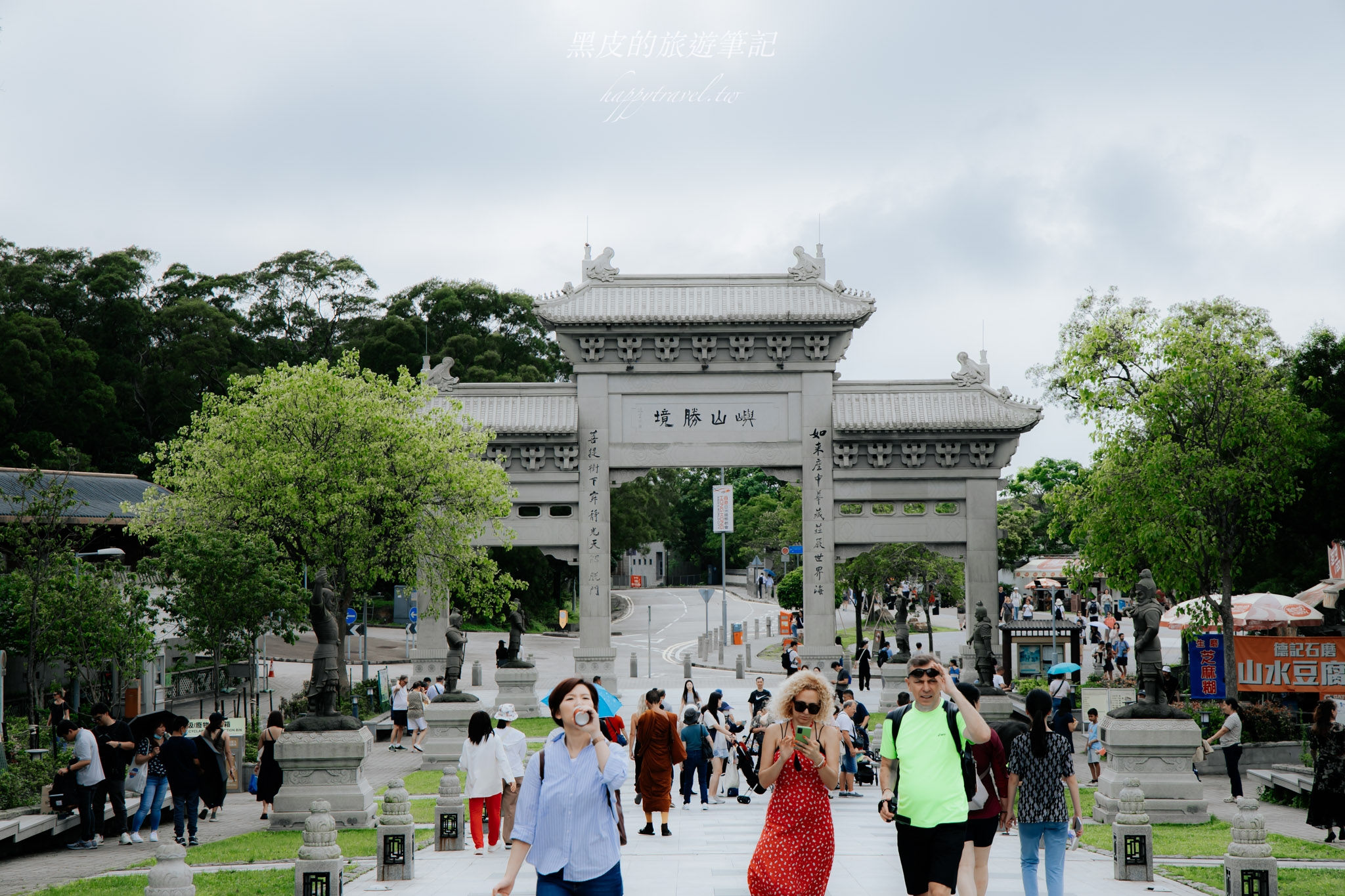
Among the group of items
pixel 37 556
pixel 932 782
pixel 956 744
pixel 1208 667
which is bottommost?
pixel 1208 667

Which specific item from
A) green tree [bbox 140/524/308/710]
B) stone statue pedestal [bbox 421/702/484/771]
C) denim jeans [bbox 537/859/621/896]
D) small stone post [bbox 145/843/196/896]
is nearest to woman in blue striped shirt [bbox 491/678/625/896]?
denim jeans [bbox 537/859/621/896]

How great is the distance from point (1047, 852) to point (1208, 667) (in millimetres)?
17627

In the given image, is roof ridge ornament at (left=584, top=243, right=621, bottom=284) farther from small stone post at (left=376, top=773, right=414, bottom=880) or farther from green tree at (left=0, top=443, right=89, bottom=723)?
small stone post at (left=376, top=773, right=414, bottom=880)

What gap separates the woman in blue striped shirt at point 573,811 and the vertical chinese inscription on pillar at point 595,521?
87.8 ft

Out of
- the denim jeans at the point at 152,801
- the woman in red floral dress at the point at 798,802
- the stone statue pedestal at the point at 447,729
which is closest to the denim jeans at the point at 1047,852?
the woman in red floral dress at the point at 798,802

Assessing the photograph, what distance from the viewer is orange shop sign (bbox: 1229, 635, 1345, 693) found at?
22031 mm

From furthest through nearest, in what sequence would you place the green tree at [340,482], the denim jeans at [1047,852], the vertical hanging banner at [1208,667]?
the green tree at [340,482] → the vertical hanging banner at [1208,667] → the denim jeans at [1047,852]

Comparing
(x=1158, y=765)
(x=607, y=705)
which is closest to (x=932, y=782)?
(x=607, y=705)

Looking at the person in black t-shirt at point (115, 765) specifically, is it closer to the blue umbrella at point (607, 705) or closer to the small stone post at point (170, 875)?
the blue umbrella at point (607, 705)

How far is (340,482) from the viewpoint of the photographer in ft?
86.5

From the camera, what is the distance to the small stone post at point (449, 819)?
42.7 ft

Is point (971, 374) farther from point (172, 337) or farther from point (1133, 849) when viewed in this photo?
point (172, 337)

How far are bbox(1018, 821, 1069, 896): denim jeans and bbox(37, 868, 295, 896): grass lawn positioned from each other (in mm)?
6386

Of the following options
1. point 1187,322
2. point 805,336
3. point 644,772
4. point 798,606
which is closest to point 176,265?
point 798,606
